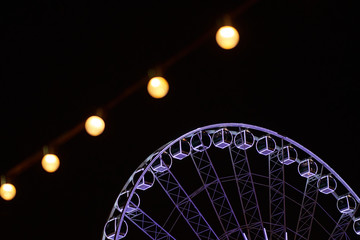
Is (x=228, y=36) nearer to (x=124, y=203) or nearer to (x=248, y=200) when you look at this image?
(x=124, y=203)

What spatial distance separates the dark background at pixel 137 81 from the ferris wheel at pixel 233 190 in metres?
0.94

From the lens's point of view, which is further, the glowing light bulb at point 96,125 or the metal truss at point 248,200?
the metal truss at point 248,200

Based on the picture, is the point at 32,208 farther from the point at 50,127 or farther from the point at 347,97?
the point at 347,97

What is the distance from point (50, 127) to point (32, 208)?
10.2ft

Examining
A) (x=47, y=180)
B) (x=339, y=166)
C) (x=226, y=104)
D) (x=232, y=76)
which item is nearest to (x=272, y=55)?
(x=232, y=76)

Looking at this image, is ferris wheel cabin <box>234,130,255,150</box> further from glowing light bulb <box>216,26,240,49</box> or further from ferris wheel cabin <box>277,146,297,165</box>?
glowing light bulb <box>216,26,240,49</box>

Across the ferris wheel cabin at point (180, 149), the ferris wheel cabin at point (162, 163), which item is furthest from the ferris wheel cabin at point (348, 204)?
the ferris wheel cabin at point (162, 163)

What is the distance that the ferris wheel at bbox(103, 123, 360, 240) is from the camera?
1281 centimetres

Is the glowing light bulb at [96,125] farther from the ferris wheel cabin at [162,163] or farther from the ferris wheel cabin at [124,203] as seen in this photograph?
the ferris wheel cabin at [162,163]

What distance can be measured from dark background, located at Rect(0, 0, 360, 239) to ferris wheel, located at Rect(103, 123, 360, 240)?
0.94 meters

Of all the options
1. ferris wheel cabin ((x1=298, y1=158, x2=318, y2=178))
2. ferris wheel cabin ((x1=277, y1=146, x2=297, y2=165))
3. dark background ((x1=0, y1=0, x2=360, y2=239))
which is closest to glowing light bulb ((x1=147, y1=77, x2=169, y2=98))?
dark background ((x1=0, y1=0, x2=360, y2=239))

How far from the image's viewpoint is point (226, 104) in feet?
49.6

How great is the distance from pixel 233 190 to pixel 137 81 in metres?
7.12

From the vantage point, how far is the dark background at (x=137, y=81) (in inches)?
403
